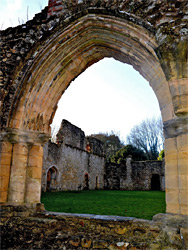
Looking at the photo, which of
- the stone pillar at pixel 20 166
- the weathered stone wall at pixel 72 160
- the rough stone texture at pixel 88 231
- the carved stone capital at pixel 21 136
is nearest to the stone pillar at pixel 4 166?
the stone pillar at pixel 20 166

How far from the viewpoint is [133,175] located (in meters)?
21.0

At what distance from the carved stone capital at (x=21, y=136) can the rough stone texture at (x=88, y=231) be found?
106cm

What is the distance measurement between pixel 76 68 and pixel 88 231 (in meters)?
2.65

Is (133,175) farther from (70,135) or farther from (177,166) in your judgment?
(177,166)

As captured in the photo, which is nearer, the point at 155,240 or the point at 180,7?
the point at 155,240

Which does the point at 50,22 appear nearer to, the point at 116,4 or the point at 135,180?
the point at 116,4

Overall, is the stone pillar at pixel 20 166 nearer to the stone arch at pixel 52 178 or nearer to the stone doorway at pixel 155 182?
the stone arch at pixel 52 178

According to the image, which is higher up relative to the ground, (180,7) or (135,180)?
(180,7)

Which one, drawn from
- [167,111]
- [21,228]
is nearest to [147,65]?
[167,111]

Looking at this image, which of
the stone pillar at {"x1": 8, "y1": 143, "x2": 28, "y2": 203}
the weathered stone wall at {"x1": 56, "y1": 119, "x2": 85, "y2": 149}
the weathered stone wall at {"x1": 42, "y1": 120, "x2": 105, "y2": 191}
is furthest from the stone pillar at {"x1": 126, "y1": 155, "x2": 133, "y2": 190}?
the stone pillar at {"x1": 8, "y1": 143, "x2": 28, "y2": 203}

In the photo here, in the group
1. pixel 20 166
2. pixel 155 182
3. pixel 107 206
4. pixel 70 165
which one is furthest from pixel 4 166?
pixel 155 182

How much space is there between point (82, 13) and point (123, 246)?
3322mm

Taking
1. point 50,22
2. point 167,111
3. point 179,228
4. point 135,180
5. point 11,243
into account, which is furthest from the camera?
point 135,180

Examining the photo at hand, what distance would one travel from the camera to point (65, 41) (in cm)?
371
